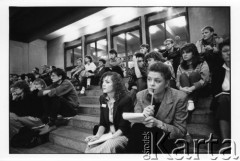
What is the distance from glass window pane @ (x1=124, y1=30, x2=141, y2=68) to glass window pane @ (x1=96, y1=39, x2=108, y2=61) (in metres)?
0.29

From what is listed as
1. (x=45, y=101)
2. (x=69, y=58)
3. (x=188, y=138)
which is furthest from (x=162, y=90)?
(x=45, y=101)

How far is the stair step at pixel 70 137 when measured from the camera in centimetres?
196

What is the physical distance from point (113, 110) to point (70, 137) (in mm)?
628

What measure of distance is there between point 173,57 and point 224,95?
0.67 m

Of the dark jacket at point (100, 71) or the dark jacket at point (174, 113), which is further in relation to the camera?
the dark jacket at point (100, 71)

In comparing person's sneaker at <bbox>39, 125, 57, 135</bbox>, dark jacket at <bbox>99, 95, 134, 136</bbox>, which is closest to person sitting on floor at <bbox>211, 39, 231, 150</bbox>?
dark jacket at <bbox>99, 95, 134, 136</bbox>

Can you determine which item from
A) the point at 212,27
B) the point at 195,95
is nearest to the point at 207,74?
the point at 195,95

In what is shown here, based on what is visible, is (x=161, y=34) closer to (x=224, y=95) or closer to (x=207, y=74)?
(x=207, y=74)

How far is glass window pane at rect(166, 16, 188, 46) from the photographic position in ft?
6.35

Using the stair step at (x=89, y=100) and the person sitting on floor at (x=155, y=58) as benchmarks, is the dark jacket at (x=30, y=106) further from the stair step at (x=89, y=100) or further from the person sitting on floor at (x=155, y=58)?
the person sitting on floor at (x=155, y=58)

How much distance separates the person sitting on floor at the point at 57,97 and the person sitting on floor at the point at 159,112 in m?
0.88

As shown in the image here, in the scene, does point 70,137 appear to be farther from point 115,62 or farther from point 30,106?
point 115,62

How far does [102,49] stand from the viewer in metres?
2.23

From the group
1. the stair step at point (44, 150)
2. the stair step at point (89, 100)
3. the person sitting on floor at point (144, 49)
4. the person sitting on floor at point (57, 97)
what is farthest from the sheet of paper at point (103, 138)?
the person sitting on floor at point (144, 49)
